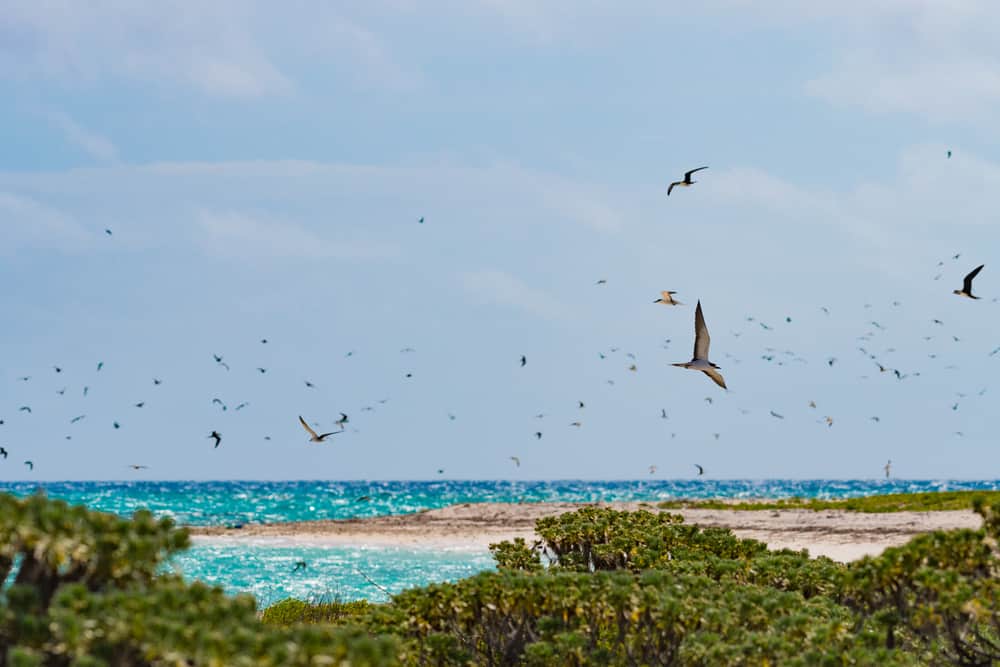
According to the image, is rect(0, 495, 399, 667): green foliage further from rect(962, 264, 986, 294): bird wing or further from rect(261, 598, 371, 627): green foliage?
rect(962, 264, 986, 294): bird wing

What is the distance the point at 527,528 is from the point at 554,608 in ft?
131

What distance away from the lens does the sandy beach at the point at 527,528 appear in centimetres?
3544

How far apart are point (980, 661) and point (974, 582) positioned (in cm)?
172

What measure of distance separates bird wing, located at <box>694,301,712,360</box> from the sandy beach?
52.9 feet

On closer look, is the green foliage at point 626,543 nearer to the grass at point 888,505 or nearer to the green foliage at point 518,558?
the green foliage at point 518,558

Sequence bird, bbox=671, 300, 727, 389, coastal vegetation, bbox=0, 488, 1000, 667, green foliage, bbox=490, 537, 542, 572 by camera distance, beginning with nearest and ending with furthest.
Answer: coastal vegetation, bbox=0, 488, 1000, 667
green foliage, bbox=490, 537, 542, 572
bird, bbox=671, 300, 727, 389

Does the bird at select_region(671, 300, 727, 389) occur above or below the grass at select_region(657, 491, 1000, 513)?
above

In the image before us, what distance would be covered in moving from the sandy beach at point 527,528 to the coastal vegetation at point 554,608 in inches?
749

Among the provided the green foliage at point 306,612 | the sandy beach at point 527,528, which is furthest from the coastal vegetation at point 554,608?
the sandy beach at point 527,528

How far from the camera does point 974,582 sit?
8625 millimetres

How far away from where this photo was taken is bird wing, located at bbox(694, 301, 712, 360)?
1619 cm

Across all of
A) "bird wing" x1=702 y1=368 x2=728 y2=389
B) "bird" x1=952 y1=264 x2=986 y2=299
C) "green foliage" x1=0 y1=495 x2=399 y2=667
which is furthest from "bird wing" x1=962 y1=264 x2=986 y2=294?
"green foliage" x1=0 y1=495 x2=399 y2=667

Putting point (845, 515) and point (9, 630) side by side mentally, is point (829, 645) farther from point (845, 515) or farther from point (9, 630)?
point (845, 515)

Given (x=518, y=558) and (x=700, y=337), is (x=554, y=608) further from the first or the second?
(x=700, y=337)
